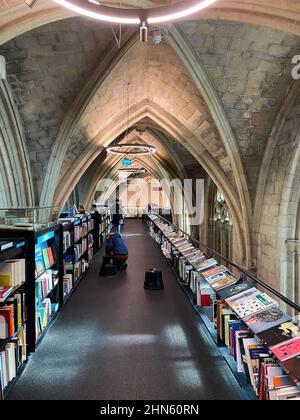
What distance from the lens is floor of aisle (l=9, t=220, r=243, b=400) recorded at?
11.6 feet

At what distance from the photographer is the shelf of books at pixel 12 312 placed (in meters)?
3.38

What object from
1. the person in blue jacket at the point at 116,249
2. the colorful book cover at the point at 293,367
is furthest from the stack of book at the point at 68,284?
the colorful book cover at the point at 293,367

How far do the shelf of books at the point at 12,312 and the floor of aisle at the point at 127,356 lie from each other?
235 millimetres

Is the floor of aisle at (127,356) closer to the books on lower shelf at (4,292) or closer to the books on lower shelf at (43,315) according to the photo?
the books on lower shelf at (43,315)

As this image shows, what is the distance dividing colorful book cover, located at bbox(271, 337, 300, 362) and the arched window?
12.4 metres

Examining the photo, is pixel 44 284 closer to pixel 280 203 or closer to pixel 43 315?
pixel 43 315

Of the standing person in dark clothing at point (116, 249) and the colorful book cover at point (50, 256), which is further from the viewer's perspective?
the standing person in dark clothing at point (116, 249)

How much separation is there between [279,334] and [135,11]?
127 inches

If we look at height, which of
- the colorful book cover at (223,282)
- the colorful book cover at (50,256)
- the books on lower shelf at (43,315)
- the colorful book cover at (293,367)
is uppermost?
the colorful book cover at (50,256)

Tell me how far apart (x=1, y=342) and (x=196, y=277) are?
11.0ft

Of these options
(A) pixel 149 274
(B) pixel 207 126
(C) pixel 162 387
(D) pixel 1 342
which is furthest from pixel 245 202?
(D) pixel 1 342

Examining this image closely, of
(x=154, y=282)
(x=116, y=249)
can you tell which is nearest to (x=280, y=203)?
(x=154, y=282)

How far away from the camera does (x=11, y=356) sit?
3523mm

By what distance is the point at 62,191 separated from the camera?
41.9ft
